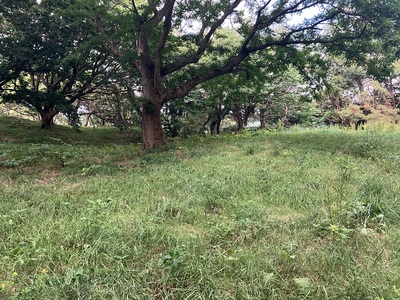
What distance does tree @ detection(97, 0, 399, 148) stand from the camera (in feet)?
20.6

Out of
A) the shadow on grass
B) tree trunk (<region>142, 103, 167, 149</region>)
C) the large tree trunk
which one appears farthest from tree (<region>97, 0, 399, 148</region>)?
the large tree trunk

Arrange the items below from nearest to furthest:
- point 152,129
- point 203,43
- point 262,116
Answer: point 203,43, point 152,129, point 262,116

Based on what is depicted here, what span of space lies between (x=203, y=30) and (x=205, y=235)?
22.0 ft

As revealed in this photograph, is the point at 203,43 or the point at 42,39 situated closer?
the point at 203,43

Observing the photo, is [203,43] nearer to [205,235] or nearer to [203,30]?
[203,30]

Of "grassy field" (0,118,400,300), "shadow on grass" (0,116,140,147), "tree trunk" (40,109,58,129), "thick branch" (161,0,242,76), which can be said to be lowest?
"grassy field" (0,118,400,300)

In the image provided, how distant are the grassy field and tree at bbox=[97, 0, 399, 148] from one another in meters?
3.76

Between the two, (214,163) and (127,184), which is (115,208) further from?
(214,163)

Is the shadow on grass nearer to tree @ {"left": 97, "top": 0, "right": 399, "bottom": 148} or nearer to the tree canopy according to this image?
the tree canopy

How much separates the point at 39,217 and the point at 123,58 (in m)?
5.26

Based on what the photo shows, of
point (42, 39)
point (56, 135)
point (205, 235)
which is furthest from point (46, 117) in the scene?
point (205, 235)

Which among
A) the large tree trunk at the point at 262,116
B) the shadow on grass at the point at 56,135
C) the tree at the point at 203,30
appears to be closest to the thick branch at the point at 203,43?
the tree at the point at 203,30

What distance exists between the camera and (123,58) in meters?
7.03

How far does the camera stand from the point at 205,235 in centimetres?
231
